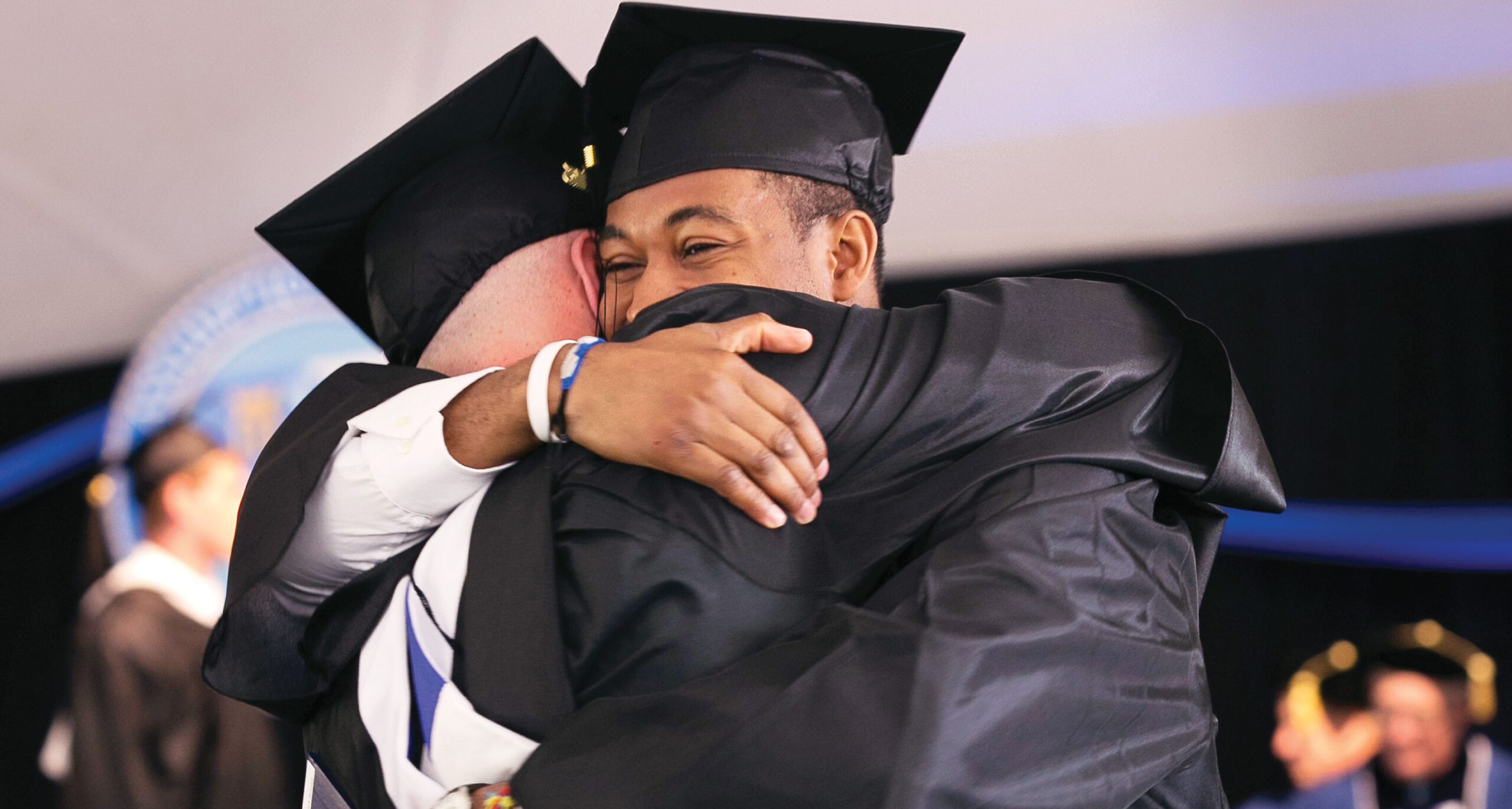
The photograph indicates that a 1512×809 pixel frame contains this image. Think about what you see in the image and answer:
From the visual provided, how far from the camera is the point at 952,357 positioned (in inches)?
43.3

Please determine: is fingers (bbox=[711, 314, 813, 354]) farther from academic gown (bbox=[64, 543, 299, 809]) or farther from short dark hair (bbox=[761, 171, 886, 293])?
academic gown (bbox=[64, 543, 299, 809])

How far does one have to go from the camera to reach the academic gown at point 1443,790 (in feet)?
10.0

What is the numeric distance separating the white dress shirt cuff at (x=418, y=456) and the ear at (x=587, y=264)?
1.64 ft

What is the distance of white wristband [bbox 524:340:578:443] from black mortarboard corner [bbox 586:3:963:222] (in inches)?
19.5

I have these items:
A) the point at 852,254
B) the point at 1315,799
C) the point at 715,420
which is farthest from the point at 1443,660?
the point at 715,420

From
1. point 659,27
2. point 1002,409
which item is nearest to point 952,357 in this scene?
point 1002,409

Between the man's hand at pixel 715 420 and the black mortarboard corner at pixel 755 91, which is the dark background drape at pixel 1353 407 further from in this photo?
the man's hand at pixel 715 420

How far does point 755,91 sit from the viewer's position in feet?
5.12

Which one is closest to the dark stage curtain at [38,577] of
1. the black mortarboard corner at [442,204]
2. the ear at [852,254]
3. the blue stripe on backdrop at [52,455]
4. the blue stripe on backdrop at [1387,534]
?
the blue stripe on backdrop at [52,455]

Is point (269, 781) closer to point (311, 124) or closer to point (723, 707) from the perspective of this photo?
point (311, 124)

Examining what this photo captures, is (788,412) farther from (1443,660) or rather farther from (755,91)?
(1443,660)

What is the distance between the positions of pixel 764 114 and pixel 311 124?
3044 mm

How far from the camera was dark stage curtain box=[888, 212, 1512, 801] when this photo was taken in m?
3.23

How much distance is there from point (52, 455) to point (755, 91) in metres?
3.86
